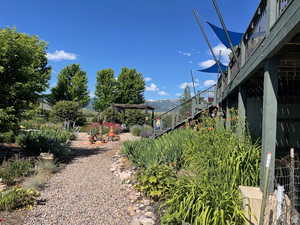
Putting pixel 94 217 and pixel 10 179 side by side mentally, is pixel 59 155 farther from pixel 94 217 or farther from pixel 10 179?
pixel 94 217

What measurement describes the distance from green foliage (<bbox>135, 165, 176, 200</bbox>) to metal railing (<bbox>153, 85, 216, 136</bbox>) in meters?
5.79

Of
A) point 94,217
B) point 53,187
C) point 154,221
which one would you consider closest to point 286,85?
point 154,221

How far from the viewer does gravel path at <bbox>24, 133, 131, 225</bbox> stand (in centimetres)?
338

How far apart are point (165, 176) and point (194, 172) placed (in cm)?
62

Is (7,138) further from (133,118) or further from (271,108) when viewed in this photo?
(133,118)

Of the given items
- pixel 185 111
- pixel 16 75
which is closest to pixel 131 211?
pixel 16 75

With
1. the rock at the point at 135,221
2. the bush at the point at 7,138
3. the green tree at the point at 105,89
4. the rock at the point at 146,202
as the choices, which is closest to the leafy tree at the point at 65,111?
the green tree at the point at 105,89

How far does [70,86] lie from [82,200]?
22989 millimetres

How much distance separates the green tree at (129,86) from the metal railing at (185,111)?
16.8 m

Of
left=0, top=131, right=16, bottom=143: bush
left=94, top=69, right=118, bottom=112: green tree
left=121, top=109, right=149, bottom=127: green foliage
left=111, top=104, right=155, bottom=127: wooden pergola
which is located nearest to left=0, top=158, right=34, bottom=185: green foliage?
left=0, top=131, right=16, bottom=143: bush

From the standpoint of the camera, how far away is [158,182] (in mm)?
4070

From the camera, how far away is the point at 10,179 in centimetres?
471

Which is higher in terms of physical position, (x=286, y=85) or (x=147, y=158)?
(x=286, y=85)

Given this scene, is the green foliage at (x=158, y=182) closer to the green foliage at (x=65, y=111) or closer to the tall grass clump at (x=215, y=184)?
the tall grass clump at (x=215, y=184)
